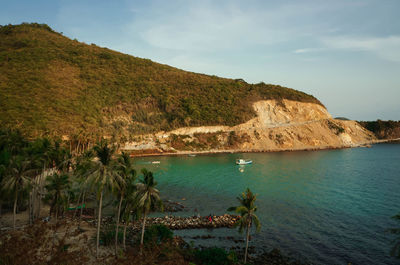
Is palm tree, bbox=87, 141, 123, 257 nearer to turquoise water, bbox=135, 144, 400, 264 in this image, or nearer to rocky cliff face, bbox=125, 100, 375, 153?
turquoise water, bbox=135, 144, 400, 264

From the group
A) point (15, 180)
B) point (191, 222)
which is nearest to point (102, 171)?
point (15, 180)

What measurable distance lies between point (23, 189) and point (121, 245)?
541 inches

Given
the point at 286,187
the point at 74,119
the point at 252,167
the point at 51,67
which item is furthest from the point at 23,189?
the point at 51,67

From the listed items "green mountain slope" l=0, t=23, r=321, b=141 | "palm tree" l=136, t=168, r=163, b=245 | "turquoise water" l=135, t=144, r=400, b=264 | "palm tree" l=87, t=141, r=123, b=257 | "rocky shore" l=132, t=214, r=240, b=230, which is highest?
"green mountain slope" l=0, t=23, r=321, b=141

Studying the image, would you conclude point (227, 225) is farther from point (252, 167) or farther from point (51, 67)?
point (51, 67)

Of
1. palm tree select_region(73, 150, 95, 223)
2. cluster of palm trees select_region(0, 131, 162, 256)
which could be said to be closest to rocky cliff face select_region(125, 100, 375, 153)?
palm tree select_region(73, 150, 95, 223)

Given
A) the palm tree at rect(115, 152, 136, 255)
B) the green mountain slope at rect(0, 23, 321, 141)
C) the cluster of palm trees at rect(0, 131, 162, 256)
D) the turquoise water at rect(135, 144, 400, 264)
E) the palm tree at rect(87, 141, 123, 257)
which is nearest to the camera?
the palm tree at rect(87, 141, 123, 257)

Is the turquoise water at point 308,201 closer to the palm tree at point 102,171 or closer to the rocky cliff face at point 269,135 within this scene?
the palm tree at point 102,171

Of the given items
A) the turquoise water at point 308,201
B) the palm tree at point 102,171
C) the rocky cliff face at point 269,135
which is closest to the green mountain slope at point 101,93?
the rocky cliff face at point 269,135

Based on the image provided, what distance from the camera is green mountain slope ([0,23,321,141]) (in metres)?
98.5

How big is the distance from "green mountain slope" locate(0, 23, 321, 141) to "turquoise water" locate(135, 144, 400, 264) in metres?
52.9

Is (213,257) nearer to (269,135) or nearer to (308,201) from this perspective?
A: (308,201)

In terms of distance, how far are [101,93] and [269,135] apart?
333 ft

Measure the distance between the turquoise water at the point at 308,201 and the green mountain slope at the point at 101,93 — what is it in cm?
5291
